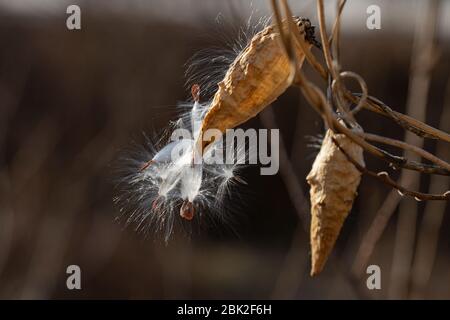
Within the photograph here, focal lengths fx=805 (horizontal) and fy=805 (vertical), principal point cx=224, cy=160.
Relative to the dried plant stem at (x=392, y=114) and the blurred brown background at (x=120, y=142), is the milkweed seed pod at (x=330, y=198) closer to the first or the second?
the dried plant stem at (x=392, y=114)

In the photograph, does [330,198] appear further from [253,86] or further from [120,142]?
[120,142]

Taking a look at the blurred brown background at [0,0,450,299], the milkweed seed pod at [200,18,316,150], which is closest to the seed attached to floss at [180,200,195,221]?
the milkweed seed pod at [200,18,316,150]

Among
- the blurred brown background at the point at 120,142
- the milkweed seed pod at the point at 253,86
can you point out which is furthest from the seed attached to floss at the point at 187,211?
the blurred brown background at the point at 120,142

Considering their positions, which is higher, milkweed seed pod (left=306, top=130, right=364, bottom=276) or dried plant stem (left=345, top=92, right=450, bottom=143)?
dried plant stem (left=345, top=92, right=450, bottom=143)

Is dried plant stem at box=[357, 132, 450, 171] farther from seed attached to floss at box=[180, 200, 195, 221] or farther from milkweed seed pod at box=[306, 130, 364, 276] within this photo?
seed attached to floss at box=[180, 200, 195, 221]

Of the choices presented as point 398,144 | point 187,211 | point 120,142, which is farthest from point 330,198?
point 120,142

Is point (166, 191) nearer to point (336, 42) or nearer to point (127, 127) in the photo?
point (336, 42)
